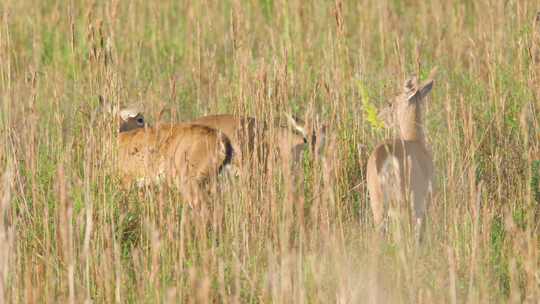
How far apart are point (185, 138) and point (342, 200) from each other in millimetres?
1174

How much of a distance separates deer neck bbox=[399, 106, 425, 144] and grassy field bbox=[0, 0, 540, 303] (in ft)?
0.68

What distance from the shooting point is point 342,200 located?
223 inches

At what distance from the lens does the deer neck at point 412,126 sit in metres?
6.04

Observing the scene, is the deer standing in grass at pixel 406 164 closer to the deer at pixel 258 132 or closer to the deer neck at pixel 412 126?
the deer neck at pixel 412 126

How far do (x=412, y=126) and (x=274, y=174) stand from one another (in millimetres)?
1379

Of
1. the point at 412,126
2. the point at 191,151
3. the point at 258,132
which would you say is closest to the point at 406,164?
the point at 412,126

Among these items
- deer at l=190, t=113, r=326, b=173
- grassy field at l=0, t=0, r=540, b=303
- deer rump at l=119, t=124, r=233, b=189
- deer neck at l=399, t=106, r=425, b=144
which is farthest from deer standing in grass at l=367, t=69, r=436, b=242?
deer rump at l=119, t=124, r=233, b=189

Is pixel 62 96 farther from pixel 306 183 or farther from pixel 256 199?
pixel 256 199

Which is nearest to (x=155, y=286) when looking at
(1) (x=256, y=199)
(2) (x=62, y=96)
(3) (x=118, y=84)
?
(1) (x=256, y=199)

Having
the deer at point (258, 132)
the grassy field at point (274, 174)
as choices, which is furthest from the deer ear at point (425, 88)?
the deer at point (258, 132)

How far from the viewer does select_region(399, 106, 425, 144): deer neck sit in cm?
604

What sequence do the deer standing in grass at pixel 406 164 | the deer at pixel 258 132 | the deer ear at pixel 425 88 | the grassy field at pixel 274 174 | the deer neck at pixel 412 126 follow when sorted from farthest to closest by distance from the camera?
the deer neck at pixel 412 126, the deer ear at pixel 425 88, the deer at pixel 258 132, the deer standing in grass at pixel 406 164, the grassy field at pixel 274 174

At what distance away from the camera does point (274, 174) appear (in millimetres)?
4934

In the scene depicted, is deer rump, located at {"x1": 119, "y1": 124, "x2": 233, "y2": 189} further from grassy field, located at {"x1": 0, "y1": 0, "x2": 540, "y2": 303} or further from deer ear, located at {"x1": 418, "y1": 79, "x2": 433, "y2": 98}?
deer ear, located at {"x1": 418, "y1": 79, "x2": 433, "y2": 98}
